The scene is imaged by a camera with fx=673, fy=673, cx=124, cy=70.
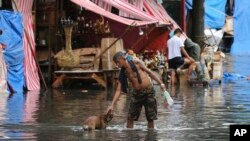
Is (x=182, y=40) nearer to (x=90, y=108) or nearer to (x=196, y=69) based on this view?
(x=196, y=69)

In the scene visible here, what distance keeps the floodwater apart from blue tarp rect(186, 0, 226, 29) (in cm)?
1683

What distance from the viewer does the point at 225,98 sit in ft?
57.8

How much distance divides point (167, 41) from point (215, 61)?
216cm

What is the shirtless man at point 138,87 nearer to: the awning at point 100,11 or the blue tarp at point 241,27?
the awning at point 100,11

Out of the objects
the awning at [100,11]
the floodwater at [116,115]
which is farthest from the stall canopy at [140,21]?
the floodwater at [116,115]

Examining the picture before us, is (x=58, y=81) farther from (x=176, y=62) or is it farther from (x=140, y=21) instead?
(x=176, y=62)

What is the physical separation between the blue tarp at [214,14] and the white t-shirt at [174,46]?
16.0 m

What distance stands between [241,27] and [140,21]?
1867cm

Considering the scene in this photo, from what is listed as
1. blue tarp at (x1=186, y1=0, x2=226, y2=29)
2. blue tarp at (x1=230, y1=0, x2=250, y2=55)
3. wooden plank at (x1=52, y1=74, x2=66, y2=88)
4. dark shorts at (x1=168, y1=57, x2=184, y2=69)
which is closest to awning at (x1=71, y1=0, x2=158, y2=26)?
dark shorts at (x1=168, y1=57, x2=184, y2=69)

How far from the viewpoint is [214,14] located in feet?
124

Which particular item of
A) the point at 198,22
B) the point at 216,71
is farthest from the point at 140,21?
the point at 198,22

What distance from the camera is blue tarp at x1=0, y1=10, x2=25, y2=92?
19.2 metres

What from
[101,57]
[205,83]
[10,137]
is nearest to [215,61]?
[205,83]

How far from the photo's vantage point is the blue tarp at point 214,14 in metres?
37.7
